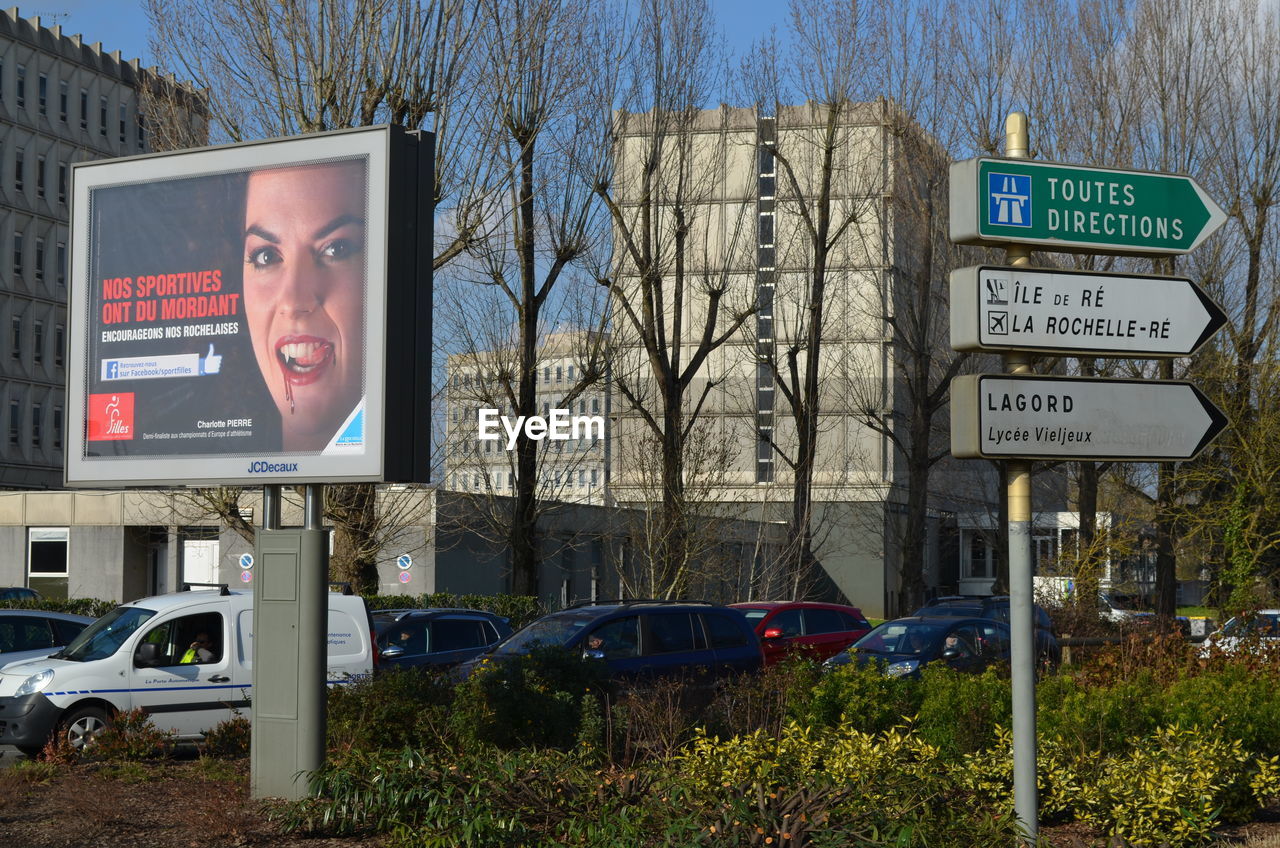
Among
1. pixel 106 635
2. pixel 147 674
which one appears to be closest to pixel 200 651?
pixel 147 674

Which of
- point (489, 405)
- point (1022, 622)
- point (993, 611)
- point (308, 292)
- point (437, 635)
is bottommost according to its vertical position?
point (993, 611)

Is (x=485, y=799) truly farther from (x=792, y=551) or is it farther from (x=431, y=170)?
(x=792, y=551)

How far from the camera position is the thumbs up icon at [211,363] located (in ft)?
34.2

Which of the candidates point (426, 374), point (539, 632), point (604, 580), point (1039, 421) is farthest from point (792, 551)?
point (1039, 421)

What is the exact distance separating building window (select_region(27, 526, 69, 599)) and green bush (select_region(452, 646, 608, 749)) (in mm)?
35457

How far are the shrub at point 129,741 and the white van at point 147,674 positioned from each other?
90cm

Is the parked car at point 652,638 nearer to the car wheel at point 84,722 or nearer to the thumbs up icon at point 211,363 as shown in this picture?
the car wheel at point 84,722

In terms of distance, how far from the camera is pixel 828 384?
198 feet

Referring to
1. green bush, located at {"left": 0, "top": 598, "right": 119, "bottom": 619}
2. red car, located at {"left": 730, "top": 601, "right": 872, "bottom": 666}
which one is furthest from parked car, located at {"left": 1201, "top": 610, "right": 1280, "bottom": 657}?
green bush, located at {"left": 0, "top": 598, "right": 119, "bottom": 619}

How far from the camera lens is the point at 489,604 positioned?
30.4 metres

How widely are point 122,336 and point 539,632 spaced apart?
6.37m

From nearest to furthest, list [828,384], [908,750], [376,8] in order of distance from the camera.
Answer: [908,750]
[376,8]
[828,384]

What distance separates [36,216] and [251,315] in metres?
66.3

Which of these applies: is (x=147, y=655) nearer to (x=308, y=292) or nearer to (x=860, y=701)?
(x=308, y=292)
